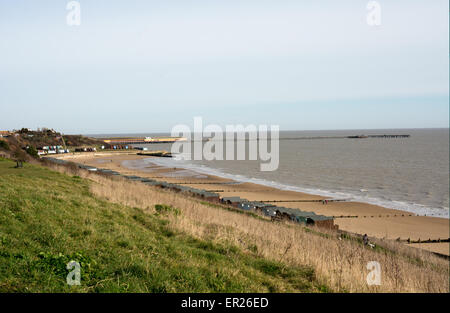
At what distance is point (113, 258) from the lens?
729 cm

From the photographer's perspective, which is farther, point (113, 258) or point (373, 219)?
point (373, 219)

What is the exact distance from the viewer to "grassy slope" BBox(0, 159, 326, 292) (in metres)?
6.11

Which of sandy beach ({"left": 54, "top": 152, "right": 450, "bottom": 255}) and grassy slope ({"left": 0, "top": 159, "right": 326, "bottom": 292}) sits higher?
grassy slope ({"left": 0, "top": 159, "right": 326, "bottom": 292})

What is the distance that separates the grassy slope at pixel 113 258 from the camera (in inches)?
240

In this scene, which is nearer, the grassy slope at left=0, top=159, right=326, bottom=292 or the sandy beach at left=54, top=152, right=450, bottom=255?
the grassy slope at left=0, top=159, right=326, bottom=292

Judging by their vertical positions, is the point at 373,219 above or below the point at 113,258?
below

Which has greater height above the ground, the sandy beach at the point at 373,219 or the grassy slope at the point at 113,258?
the grassy slope at the point at 113,258

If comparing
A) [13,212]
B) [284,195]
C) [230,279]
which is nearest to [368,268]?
[230,279]

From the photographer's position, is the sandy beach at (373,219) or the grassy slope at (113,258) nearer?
the grassy slope at (113,258)

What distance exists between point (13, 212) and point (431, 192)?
43969mm

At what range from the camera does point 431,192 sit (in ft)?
137

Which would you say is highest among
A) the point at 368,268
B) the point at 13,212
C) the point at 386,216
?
the point at 13,212
